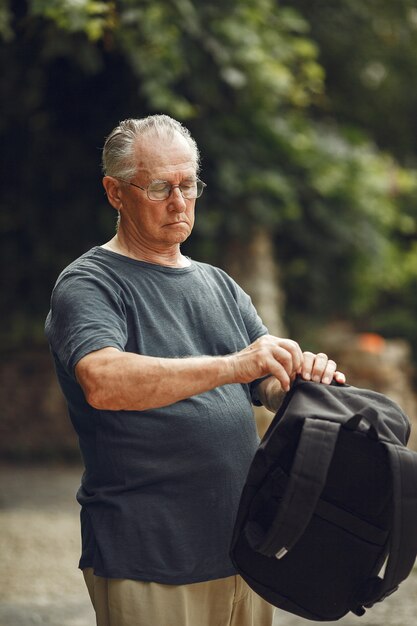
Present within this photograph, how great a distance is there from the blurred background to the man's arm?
297 cm

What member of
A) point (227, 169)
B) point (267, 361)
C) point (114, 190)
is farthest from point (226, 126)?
point (267, 361)

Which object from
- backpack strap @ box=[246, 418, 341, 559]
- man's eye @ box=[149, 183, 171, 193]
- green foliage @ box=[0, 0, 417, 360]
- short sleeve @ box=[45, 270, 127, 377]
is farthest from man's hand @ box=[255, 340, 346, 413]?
green foliage @ box=[0, 0, 417, 360]

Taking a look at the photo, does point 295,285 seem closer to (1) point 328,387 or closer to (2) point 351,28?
(2) point 351,28

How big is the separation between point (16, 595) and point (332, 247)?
4851 mm

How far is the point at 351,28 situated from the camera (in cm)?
1005

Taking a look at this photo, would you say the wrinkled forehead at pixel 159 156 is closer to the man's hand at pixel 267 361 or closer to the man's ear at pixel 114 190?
the man's ear at pixel 114 190

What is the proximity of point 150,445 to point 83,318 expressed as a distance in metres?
0.35

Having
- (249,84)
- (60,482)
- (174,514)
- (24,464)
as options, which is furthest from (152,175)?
(24,464)

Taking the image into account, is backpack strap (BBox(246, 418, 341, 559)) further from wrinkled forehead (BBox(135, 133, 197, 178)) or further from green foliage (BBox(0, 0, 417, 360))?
green foliage (BBox(0, 0, 417, 360))

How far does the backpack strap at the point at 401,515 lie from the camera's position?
6.69 feet

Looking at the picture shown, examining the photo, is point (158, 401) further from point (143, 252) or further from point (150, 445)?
point (143, 252)

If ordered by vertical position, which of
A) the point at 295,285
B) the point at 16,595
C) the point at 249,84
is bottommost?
the point at 16,595

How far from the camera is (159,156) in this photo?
7.61 feet

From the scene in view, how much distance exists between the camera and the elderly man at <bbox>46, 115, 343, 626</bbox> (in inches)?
84.0
